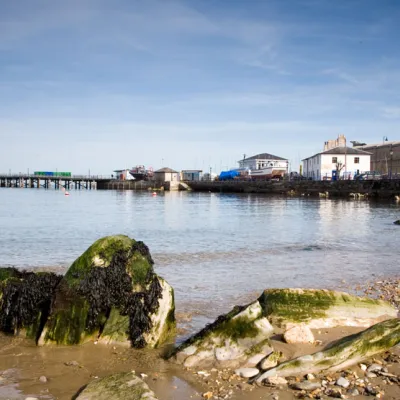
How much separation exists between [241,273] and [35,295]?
791 cm

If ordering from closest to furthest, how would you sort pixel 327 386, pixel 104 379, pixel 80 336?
pixel 327 386, pixel 104 379, pixel 80 336

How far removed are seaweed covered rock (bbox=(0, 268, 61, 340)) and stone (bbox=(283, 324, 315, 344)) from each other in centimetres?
413

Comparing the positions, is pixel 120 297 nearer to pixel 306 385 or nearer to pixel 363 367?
pixel 306 385

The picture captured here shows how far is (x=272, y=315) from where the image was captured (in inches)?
343

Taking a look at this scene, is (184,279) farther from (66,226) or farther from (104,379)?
(66,226)

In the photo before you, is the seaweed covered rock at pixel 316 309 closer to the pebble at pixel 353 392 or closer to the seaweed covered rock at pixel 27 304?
the pebble at pixel 353 392

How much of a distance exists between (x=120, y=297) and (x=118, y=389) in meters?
2.34

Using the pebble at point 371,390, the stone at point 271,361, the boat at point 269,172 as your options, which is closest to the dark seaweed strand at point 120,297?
the stone at point 271,361

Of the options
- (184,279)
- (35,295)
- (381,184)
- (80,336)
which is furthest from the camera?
(381,184)

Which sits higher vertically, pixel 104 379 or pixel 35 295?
pixel 35 295

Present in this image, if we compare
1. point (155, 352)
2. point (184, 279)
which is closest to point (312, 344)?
point (155, 352)

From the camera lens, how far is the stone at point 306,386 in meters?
6.31

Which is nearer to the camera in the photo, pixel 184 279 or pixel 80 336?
pixel 80 336

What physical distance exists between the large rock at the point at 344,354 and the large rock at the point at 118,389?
154 centimetres
